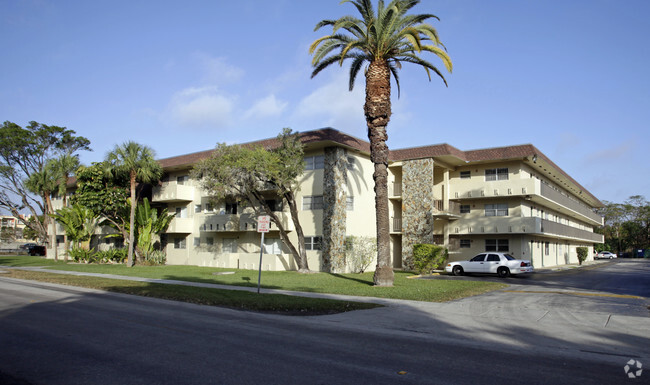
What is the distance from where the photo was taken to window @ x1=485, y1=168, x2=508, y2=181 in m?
34.6

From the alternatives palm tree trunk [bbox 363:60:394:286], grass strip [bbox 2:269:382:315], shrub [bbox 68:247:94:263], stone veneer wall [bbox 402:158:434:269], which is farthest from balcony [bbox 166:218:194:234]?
palm tree trunk [bbox 363:60:394:286]

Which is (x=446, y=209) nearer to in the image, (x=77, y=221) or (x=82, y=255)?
(x=82, y=255)

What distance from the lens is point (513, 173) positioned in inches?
1347

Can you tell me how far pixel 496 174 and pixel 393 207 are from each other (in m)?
8.21

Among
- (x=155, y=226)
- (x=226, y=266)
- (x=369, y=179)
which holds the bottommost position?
(x=226, y=266)

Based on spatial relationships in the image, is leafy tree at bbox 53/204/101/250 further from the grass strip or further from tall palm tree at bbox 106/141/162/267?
the grass strip

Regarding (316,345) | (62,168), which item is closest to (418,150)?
(316,345)

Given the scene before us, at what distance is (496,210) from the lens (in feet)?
115

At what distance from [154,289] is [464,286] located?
→ 12703 mm

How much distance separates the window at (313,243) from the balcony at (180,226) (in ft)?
40.5

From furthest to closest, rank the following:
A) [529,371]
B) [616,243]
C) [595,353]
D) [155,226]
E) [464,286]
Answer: [616,243]
[155,226]
[464,286]
[595,353]
[529,371]

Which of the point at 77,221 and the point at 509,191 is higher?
the point at 509,191

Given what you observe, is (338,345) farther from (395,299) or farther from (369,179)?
(369,179)

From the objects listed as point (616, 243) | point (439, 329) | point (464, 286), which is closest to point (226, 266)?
point (464, 286)
